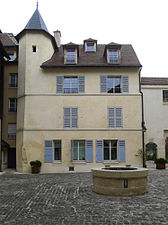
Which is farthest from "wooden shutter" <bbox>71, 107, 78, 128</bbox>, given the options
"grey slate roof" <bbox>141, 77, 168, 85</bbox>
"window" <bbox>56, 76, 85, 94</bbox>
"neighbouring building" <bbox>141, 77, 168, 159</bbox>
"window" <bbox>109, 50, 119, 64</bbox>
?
"grey slate roof" <bbox>141, 77, 168, 85</bbox>

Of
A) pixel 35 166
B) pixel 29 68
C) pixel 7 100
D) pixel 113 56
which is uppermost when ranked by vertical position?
pixel 113 56

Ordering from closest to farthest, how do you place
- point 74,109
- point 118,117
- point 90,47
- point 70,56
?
point 118,117, point 74,109, point 70,56, point 90,47

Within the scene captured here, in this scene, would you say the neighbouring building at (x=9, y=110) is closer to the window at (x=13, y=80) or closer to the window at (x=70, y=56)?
the window at (x=13, y=80)

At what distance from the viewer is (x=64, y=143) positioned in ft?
60.7

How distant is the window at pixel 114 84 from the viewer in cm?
A: 1914

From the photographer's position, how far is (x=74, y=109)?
62.1 ft

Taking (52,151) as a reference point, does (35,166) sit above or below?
below

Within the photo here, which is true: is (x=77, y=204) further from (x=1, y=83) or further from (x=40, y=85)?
(x=1, y=83)

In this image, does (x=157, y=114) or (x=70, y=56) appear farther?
(x=157, y=114)

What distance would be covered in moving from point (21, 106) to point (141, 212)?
14.6 m

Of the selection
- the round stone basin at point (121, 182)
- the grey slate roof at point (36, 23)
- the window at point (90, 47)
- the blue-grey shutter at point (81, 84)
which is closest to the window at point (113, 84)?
the blue-grey shutter at point (81, 84)

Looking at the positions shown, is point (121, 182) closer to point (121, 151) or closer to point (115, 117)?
point (121, 151)

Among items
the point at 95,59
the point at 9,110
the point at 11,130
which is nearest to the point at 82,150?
the point at 11,130

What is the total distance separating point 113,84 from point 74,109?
3.84m
